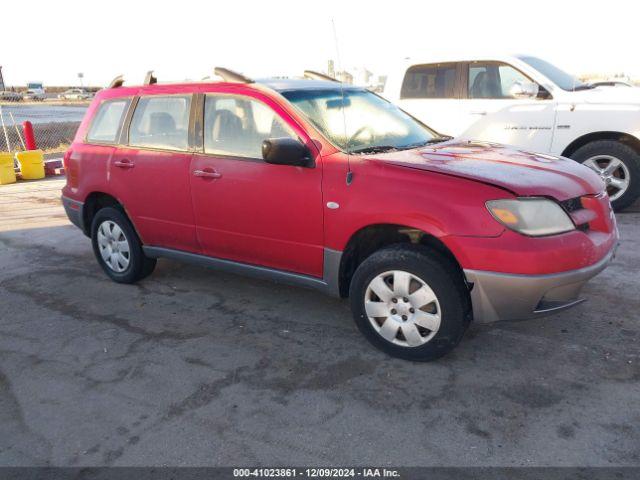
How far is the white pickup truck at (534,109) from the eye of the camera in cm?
650

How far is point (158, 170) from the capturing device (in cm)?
441

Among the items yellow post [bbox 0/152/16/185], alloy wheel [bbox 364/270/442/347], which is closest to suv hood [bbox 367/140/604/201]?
alloy wheel [bbox 364/270/442/347]

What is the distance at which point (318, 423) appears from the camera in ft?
9.39

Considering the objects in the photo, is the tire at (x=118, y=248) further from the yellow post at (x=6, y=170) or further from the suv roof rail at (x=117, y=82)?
the yellow post at (x=6, y=170)

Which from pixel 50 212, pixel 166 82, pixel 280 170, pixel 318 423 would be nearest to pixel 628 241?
pixel 280 170

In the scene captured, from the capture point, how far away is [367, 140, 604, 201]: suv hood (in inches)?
124

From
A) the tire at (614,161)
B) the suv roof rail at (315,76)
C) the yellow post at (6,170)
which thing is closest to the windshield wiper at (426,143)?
the suv roof rail at (315,76)

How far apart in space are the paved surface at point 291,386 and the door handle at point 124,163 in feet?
3.69

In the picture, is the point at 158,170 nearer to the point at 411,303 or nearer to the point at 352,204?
the point at 352,204

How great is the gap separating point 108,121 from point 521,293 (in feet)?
12.6

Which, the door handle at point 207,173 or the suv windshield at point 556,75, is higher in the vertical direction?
the suv windshield at point 556,75

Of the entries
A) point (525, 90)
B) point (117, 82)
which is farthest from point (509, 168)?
point (525, 90)

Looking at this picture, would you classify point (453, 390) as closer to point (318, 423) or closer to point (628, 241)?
point (318, 423)

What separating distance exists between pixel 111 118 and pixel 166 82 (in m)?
0.70
